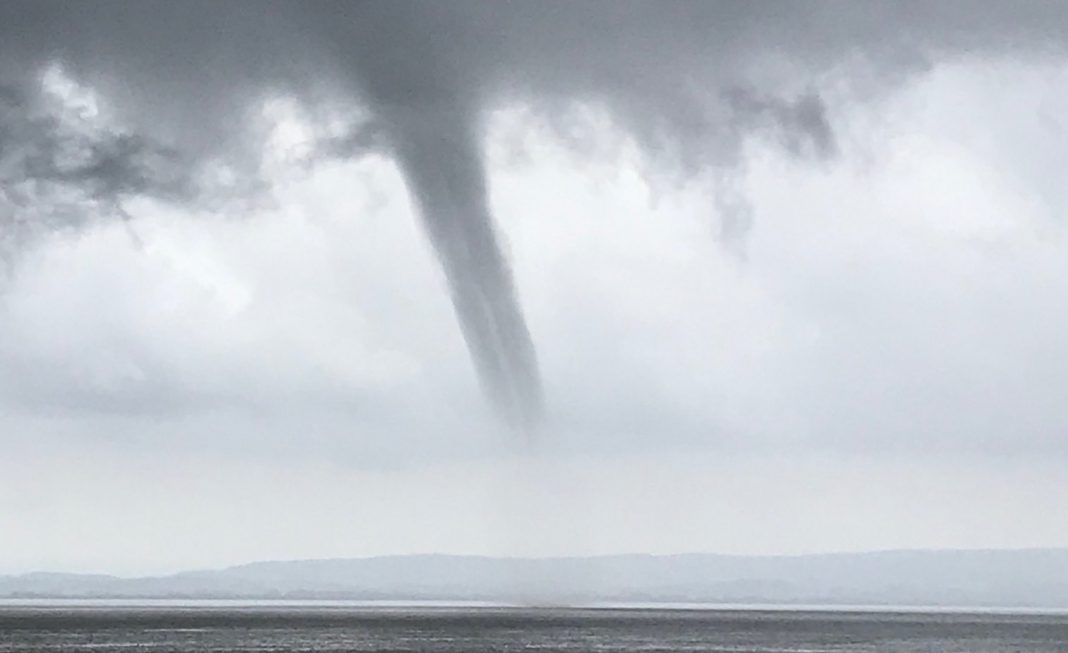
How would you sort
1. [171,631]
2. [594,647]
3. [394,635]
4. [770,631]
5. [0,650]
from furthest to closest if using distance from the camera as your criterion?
[770,631], [171,631], [394,635], [594,647], [0,650]

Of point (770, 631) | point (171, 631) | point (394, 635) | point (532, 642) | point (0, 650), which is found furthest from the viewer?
point (770, 631)

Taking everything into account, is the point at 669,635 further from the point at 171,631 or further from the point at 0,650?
the point at 0,650

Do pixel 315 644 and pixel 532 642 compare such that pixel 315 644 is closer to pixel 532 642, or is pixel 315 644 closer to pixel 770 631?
pixel 532 642

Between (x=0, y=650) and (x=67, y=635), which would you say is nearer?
(x=0, y=650)

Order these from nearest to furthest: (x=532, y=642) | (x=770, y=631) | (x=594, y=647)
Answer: (x=594, y=647) < (x=532, y=642) < (x=770, y=631)

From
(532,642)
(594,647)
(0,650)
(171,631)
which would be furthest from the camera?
(171,631)

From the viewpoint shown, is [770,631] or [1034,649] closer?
[1034,649]

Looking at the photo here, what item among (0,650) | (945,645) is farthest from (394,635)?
(945,645)

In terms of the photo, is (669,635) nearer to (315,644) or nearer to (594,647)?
(594,647)

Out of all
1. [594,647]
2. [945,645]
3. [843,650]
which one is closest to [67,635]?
[594,647]
